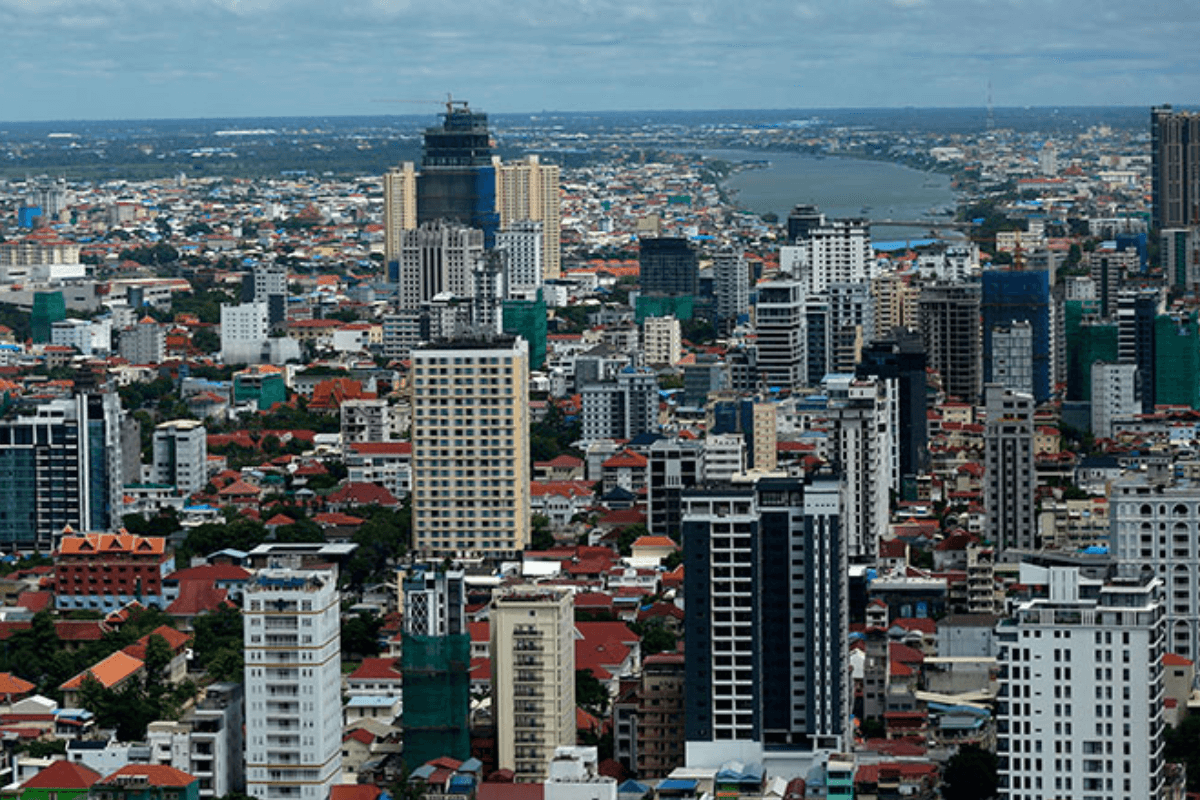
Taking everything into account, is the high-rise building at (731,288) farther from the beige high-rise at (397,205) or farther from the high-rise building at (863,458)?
the high-rise building at (863,458)

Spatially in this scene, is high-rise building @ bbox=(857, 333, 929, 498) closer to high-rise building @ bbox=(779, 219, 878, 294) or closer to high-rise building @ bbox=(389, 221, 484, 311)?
high-rise building @ bbox=(779, 219, 878, 294)

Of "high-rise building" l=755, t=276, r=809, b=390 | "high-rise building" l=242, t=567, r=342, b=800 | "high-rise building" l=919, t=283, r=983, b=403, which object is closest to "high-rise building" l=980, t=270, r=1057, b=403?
"high-rise building" l=919, t=283, r=983, b=403

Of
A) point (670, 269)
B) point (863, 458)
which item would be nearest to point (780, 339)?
point (863, 458)

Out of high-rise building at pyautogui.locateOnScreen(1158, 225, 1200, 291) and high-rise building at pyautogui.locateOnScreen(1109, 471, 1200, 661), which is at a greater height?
high-rise building at pyautogui.locateOnScreen(1158, 225, 1200, 291)

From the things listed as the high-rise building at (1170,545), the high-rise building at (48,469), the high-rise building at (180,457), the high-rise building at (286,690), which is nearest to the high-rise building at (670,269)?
the high-rise building at (180,457)

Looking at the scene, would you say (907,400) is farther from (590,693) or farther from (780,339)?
(590,693)

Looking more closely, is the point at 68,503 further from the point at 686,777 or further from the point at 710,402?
the point at 686,777
